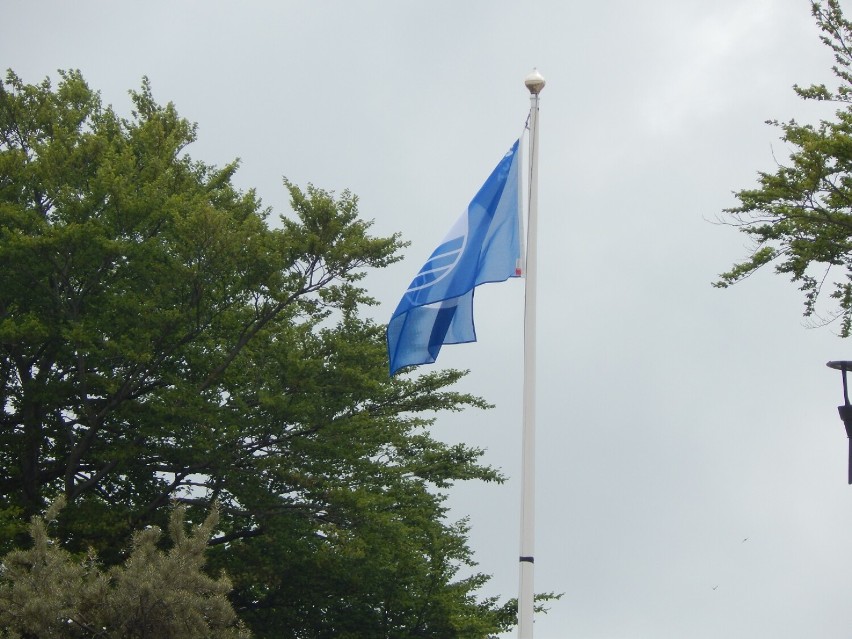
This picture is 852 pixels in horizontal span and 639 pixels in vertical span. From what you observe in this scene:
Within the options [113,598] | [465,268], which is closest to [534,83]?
[465,268]

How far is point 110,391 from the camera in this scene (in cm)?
2638

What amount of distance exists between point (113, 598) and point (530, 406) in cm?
820

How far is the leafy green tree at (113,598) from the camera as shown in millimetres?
18812

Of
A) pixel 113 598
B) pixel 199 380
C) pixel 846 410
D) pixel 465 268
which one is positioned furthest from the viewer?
pixel 199 380

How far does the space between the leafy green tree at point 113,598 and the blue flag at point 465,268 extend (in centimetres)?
580

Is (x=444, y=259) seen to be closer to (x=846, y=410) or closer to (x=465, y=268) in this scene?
(x=465, y=268)

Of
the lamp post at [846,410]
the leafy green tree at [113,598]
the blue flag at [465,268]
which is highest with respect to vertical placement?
the blue flag at [465,268]

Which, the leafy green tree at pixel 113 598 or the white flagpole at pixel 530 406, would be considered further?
the leafy green tree at pixel 113 598

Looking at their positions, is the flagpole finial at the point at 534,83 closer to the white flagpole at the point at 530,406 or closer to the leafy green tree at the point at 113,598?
the white flagpole at the point at 530,406

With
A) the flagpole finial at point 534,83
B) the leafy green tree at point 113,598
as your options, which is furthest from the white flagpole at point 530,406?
the leafy green tree at point 113,598

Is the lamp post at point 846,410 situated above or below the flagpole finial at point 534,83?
below

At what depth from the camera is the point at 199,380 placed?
2928 cm

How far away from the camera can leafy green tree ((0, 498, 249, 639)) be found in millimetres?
18812

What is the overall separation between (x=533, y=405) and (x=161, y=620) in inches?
315
